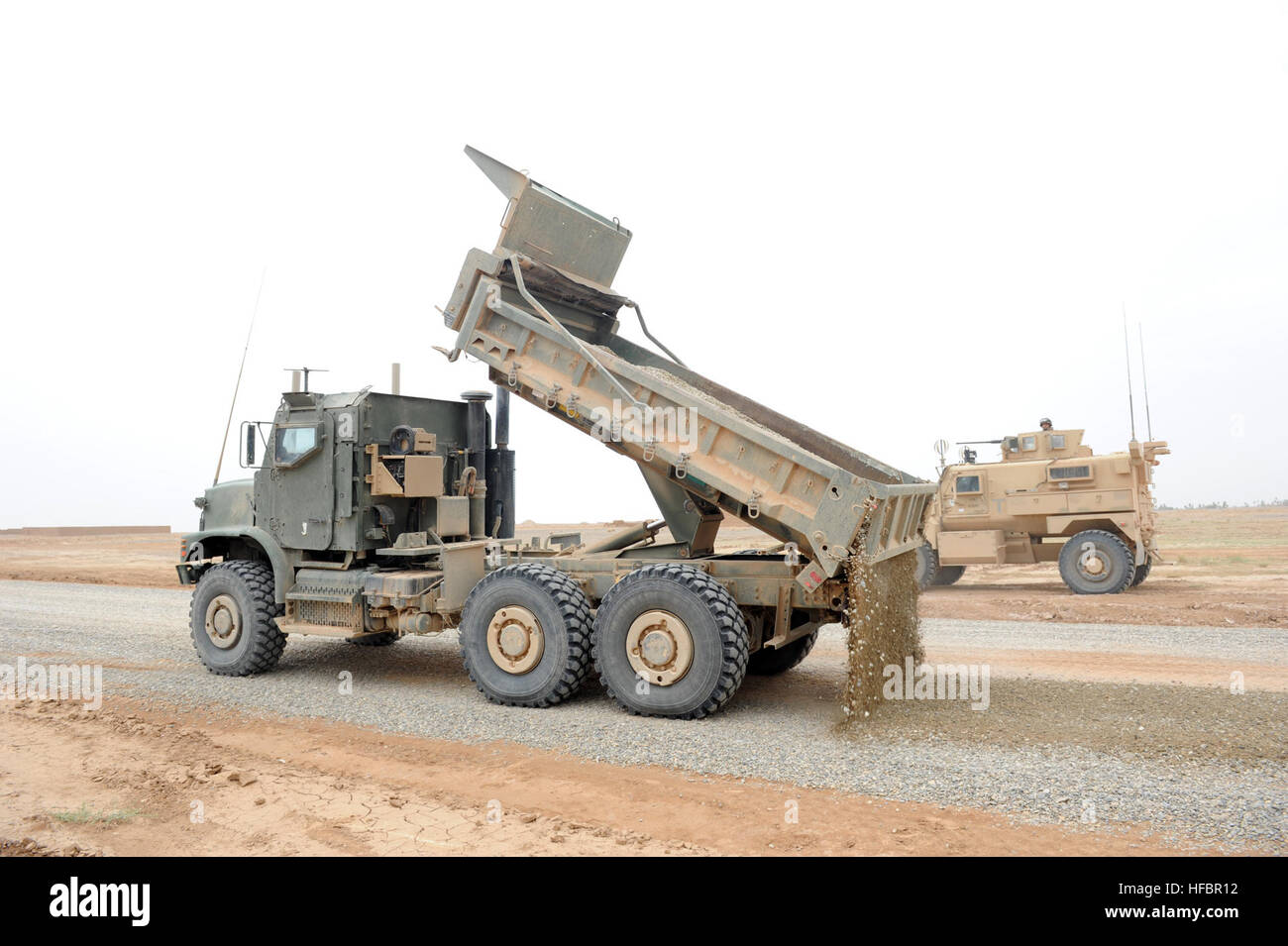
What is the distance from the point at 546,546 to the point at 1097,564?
11.8m

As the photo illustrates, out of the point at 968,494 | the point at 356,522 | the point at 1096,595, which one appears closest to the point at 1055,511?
the point at 968,494

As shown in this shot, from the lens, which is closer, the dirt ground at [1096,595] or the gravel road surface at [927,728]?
the gravel road surface at [927,728]

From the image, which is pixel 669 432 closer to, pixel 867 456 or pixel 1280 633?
pixel 867 456

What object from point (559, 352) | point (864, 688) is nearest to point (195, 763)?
point (559, 352)

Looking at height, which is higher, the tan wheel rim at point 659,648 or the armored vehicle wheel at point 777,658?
the tan wheel rim at point 659,648

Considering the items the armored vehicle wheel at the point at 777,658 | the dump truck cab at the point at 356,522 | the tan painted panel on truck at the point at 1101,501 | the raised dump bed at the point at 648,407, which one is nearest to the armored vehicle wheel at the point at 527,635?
the dump truck cab at the point at 356,522

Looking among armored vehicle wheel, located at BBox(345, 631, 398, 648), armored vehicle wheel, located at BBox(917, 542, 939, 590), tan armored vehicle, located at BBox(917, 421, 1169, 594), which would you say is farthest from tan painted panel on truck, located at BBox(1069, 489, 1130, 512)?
armored vehicle wheel, located at BBox(345, 631, 398, 648)

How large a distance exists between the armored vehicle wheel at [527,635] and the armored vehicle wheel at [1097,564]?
A: 12.0m

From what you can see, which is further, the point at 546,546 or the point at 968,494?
the point at 968,494

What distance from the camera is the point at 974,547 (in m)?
16.9

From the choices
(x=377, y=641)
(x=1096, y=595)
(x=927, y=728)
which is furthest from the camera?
(x=1096, y=595)

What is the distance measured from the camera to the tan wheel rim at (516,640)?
Result: 736 cm

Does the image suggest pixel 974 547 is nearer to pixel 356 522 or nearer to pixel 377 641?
pixel 377 641

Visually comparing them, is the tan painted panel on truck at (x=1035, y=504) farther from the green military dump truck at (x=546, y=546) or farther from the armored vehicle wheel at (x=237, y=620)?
the armored vehicle wheel at (x=237, y=620)
